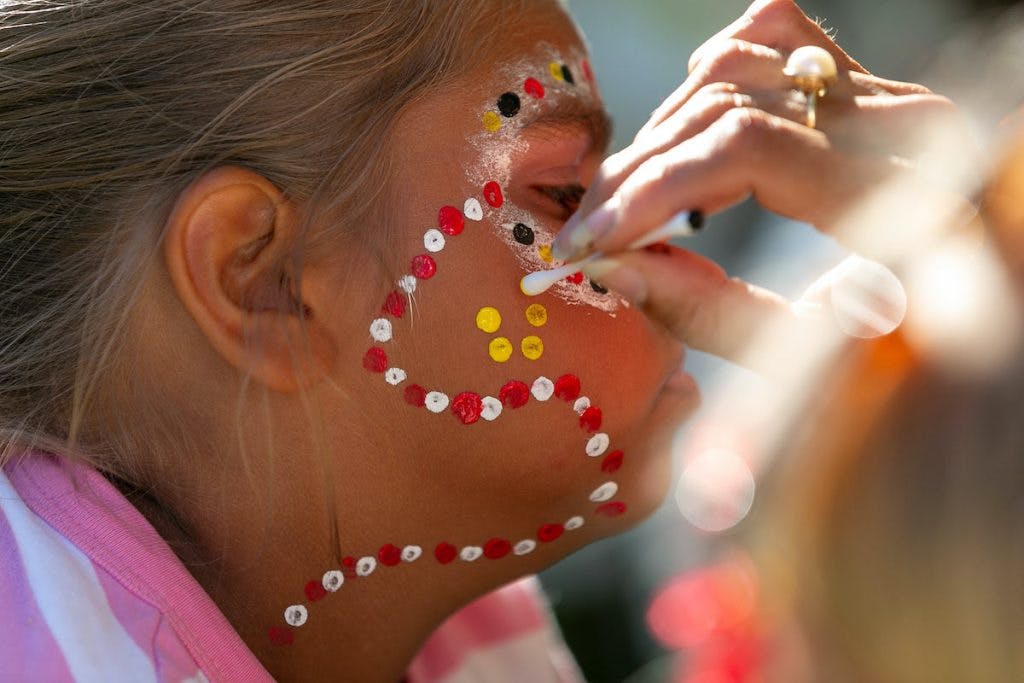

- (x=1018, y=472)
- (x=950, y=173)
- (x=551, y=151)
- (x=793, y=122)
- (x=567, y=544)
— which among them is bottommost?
(x=1018, y=472)

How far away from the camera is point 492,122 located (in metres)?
1.30

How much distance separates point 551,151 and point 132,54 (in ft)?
1.58

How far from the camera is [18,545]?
1130 millimetres

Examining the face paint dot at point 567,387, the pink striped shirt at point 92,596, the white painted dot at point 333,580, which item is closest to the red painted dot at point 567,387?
the face paint dot at point 567,387

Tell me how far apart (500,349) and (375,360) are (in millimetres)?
142

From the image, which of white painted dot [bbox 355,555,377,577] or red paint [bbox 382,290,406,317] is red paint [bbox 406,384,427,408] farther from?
white painted dot [bbox 355,555,377,577]

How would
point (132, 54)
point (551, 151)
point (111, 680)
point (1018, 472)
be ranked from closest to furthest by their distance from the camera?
point (1018, 472) → point (111, 680) → point (132, 54) → point (551, 151)

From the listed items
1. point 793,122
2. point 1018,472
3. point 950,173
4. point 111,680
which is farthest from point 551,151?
point 111,680

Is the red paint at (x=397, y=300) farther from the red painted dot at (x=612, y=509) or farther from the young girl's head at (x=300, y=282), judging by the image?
the red painted dot at (x=612, y=509)

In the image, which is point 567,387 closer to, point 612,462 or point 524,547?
point 612,462

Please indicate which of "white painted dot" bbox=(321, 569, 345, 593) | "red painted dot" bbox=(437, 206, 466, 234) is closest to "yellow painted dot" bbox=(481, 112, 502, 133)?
"red painted dot" bbox=(437, 206, 466, 234)

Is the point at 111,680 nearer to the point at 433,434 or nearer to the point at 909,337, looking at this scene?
the point at 433,434

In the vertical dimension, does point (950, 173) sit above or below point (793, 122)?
below

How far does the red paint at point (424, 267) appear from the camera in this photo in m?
1.26
